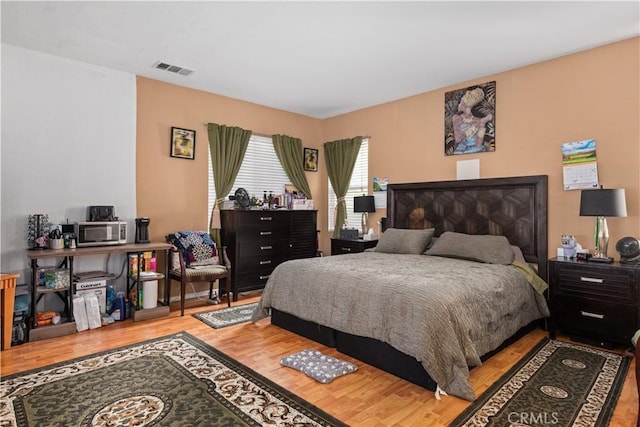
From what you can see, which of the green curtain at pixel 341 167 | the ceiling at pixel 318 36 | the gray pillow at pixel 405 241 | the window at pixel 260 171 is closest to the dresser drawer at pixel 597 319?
the gray pillow at pixel 405 241

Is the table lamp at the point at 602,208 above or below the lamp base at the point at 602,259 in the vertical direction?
above

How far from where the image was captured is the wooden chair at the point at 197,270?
13.4 ft

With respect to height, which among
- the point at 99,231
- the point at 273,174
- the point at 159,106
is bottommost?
the point at 99,231

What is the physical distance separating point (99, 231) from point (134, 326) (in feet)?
3.54

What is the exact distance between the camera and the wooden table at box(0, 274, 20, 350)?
10.1 ft

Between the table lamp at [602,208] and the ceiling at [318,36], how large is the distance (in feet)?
4.82

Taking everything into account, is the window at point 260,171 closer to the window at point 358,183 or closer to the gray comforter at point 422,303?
the window at point 358,183

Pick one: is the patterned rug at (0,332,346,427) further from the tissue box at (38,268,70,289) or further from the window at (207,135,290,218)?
the window at (207,135,290,218)

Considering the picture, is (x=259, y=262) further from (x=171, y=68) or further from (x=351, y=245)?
(x=171, y=68)

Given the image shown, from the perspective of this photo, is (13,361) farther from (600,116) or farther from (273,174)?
(600,116)

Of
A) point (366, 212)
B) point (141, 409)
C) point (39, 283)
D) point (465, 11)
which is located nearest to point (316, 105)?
point (366, 212)

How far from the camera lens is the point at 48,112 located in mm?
3807

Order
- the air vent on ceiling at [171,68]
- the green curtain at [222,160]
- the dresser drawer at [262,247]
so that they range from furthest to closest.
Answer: the green curtain at [222,160] → the dresser drawer at [262,247] → the air vent on ceiling at [171,68]

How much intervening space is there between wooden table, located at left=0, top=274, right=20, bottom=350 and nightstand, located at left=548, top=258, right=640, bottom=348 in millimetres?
4887
